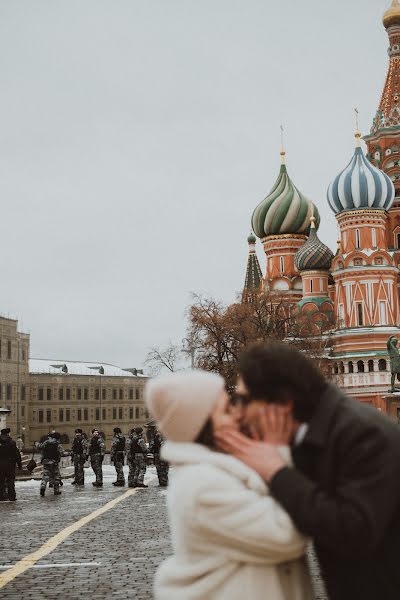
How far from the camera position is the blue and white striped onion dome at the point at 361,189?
61.5 metres

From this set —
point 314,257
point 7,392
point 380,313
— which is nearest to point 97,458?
point 380,313

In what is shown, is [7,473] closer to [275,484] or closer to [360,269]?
[275,484]

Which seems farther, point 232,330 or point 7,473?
point 232,330

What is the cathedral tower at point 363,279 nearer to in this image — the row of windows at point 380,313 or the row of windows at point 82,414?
the row of windows at point 380,313

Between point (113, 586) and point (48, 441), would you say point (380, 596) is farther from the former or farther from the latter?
point (48, 441)

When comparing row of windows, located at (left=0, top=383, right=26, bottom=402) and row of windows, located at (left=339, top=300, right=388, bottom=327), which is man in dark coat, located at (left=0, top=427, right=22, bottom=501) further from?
row of windows, located at (left=0, top=383, right=26, bottom=402)

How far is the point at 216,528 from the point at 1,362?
8213 centimetres

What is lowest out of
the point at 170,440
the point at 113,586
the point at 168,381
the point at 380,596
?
the point at 113,586

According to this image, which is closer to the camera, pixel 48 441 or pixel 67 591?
pixel 67 591

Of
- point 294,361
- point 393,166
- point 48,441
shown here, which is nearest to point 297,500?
point 294,361

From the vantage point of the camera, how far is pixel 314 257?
65.8 meters

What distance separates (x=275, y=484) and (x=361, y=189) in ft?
197

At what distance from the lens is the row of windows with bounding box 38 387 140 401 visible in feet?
301

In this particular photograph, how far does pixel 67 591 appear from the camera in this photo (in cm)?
823
